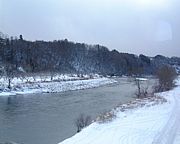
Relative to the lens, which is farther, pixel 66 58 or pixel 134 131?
pixel 66 58

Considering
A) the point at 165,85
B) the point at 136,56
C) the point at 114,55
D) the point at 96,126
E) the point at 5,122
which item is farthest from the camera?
the point at 136,56

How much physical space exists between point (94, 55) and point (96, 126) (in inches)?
4995

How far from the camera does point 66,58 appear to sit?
118 meters

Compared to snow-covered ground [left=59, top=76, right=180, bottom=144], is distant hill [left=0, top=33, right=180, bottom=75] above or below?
above

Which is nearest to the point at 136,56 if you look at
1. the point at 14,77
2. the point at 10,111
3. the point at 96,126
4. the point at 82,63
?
the point at 82,63

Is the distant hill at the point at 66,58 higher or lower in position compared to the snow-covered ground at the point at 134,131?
higher

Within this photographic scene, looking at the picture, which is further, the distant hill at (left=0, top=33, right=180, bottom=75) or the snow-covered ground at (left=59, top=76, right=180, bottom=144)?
the distant hill at (left=0, top=33, right=180, bottom=75)

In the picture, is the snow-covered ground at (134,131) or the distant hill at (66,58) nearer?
the snow-covered ground at (134,131)

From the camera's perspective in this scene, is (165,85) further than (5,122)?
Yes

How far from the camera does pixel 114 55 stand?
512 feet

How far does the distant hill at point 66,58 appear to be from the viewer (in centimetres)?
9300

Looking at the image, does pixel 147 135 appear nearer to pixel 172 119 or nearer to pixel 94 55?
pixel 172 119

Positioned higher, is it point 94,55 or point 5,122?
point 94,55

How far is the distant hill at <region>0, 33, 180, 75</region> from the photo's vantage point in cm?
9300
